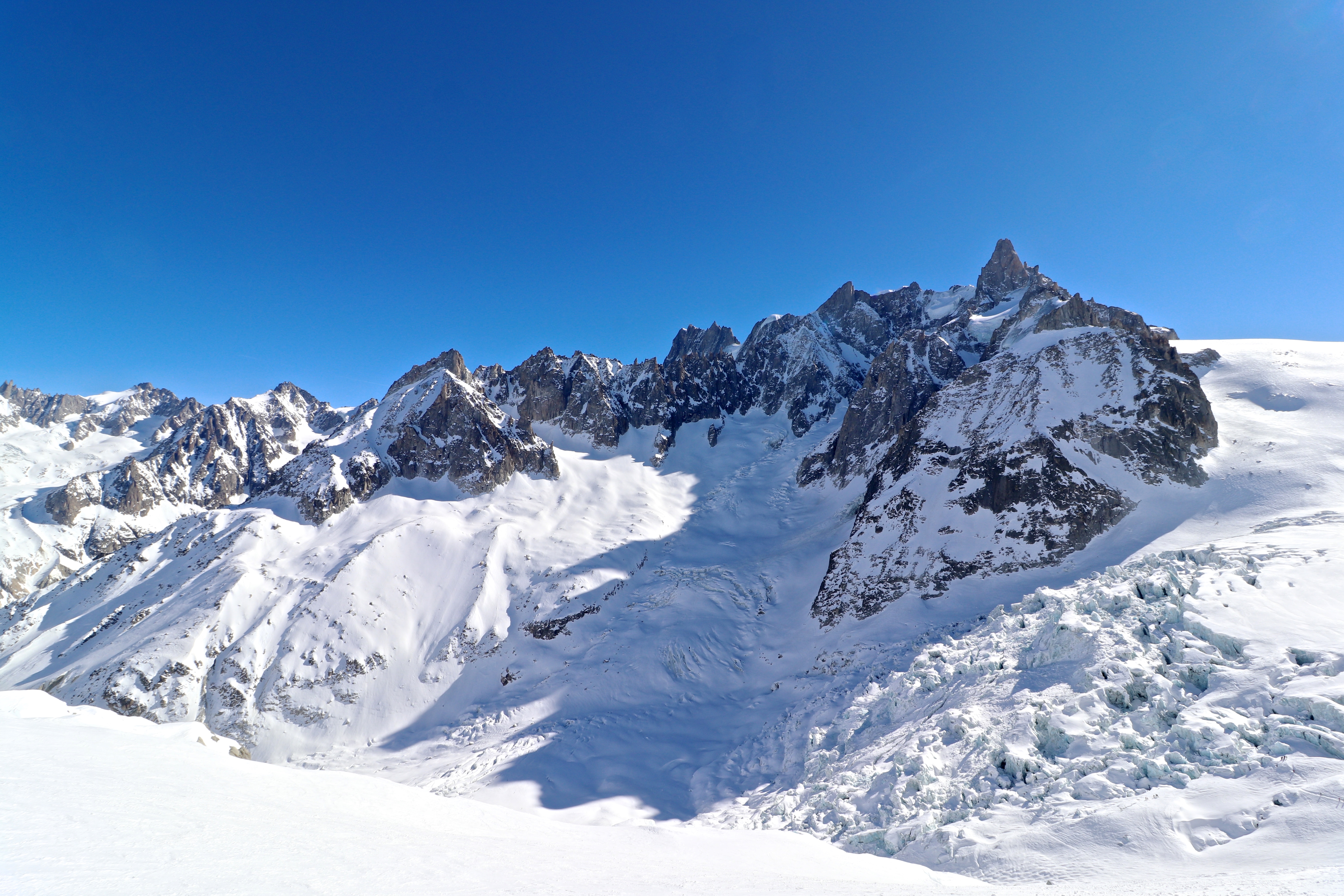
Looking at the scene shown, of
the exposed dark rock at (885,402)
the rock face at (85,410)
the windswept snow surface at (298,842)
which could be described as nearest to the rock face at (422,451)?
the exposed dark rock at (885,402)

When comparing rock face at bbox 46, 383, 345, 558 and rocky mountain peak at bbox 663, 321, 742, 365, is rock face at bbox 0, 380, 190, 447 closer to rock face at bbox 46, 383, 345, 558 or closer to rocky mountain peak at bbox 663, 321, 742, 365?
rock face at bbox 46, 383, 345, 558

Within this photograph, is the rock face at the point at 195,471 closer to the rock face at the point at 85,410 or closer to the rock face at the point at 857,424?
the rock face at the point at 857,424

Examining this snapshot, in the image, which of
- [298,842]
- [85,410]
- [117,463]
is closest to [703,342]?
[298,842]

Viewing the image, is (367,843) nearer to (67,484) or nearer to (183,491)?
(183,491)

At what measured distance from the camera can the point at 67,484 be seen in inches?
4663

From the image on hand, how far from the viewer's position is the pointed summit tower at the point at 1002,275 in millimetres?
121875

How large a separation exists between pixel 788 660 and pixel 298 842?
38.6 m

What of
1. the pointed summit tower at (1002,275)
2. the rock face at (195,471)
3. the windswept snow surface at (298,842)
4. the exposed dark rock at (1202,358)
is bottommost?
the windswept snow surface at (298,842)

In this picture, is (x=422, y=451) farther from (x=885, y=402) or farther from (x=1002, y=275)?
(x=1002, y=275)

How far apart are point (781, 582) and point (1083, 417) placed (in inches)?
1345

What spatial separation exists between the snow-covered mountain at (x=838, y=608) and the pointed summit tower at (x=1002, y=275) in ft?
89.0

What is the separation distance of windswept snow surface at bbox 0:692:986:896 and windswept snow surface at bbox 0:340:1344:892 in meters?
5.83

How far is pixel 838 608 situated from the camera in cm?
4250

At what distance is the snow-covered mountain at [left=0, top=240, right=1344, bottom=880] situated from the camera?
1523cm
